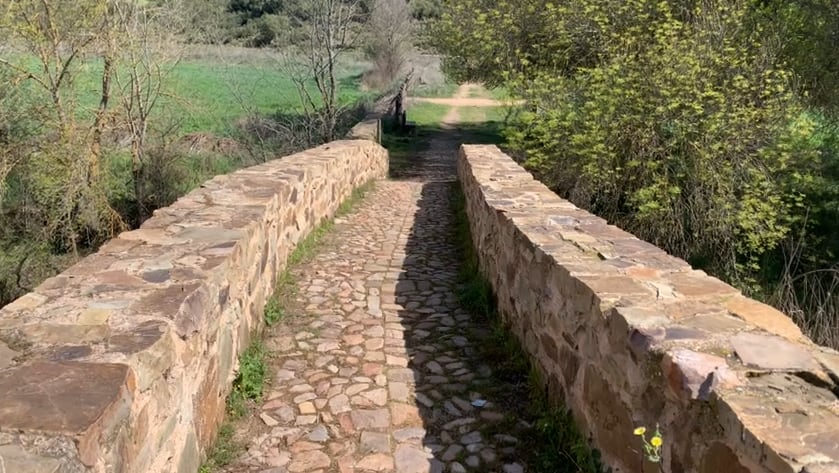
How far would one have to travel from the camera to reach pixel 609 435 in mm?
2611

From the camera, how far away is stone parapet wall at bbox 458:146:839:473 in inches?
71.5

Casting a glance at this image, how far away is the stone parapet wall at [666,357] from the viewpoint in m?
1.82

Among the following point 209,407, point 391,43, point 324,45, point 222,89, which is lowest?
point 209,407

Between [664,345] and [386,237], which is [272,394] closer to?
[664,345]

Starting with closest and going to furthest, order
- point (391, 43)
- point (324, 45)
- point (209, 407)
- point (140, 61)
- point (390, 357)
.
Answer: point (209, 407) → point (390, 357) → point (140, 61) → point (324, 45) → point (391, 43)

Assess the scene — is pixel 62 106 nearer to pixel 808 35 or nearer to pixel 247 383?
pixel 247 383

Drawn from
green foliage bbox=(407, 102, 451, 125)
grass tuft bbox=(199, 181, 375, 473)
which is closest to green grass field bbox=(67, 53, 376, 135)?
green foliage bbox=(407, 102, 451, 125)

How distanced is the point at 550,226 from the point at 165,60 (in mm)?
10226

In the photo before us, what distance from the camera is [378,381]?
12.5ft

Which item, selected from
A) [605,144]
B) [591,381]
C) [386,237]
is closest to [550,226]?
[591,381]

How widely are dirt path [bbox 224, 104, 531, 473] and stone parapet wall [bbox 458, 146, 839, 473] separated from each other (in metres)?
0.42

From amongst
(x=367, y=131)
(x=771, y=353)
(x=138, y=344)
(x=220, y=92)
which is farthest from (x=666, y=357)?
(x=220, y=92)

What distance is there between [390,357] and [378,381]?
344 millimetres

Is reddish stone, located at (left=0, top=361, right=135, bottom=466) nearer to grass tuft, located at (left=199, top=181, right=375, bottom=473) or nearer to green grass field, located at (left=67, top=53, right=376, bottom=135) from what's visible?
grass tuft, located at (left=199, top=181, right=375, bottom=473)
